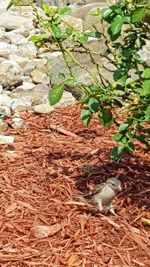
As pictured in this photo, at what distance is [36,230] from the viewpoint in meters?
3.09

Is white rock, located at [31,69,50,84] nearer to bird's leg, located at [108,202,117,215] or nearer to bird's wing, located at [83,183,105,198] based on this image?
bird's wing, located at [83,183,105,198]

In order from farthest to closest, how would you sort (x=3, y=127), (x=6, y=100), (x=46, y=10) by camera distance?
(x=6, y=100) → (x=3, y=127) → (x=46, y=10)

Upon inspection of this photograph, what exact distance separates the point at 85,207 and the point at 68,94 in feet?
7.92

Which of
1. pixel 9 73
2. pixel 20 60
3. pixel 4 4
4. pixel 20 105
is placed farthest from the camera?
pixel 4 4

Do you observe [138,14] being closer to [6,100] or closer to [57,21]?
[57,21]

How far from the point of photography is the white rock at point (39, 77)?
250 inches

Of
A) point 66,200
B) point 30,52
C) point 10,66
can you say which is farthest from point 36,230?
point 30,52

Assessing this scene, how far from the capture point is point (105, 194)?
3234mm

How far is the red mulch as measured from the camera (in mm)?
2924

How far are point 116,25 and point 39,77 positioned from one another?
11.8 feet

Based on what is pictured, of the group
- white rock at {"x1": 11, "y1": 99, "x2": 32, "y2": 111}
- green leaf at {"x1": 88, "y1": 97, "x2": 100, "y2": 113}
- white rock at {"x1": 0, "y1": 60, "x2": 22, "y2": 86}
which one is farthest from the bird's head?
white rock at {"x1": 0, "y1": 60, "x2": 22, "y2": 86}

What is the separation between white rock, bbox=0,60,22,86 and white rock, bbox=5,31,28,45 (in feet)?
7.56

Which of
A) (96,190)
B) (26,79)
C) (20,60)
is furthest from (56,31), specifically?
(20,60)

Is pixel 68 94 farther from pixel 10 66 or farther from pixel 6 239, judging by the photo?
pixel 6 239
